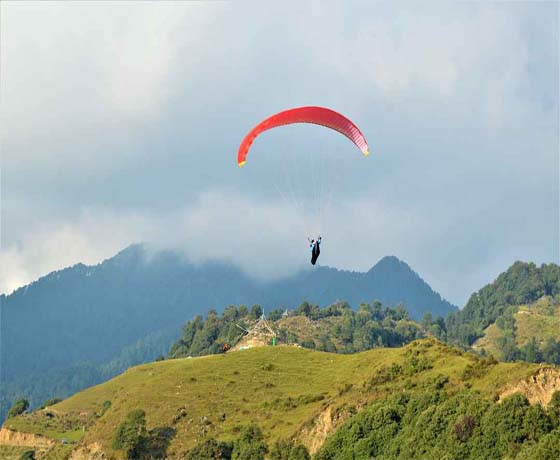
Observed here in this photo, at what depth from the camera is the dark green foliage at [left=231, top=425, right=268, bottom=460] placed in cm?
8856

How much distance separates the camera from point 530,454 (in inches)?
2168

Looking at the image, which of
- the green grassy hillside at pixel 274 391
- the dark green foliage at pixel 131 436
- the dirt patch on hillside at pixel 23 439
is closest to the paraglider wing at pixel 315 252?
the green grassy hillside at pixel 274 391

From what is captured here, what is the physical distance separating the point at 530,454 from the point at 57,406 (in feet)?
404

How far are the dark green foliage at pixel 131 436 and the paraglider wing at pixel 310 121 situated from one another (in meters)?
52.1

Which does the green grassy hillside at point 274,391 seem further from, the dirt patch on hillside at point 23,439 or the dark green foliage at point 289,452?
the dark green foliage at point 289,452

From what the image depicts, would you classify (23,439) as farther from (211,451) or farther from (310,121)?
(310,121)

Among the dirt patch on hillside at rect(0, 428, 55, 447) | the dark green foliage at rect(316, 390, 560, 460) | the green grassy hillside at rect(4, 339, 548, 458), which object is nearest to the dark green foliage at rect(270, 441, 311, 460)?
the green grassy hillside at rect(4, 339, 548, 458)

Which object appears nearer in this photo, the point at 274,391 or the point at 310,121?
the point at 310,121

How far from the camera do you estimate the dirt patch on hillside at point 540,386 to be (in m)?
69.4

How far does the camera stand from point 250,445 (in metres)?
91.1

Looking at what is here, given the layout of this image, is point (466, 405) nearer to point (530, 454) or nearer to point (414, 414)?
point (414, 414)

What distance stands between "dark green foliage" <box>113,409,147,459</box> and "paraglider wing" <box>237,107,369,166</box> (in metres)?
52.1

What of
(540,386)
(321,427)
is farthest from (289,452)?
(540,386)

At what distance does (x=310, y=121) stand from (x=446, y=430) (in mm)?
28635
